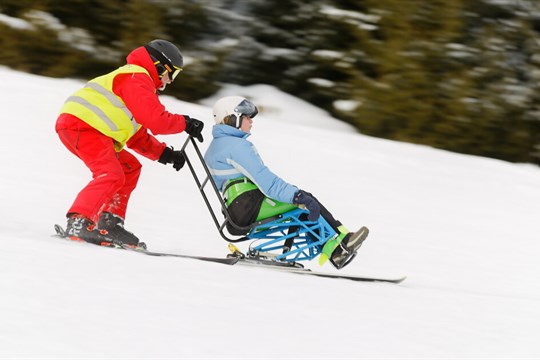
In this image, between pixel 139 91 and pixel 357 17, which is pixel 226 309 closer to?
pixel 139 91

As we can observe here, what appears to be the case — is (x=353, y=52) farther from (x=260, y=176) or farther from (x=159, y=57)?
(x=260, y=176)

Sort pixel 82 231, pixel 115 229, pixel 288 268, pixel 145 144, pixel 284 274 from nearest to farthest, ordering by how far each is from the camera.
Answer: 1. pixel 284 274
2. pixel 82 231
3. pixel 288 268
4. pixel 115 229
5. pixel 145 144

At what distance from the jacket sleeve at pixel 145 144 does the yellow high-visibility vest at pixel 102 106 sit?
1.47 ft

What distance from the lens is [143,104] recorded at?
5875 mm

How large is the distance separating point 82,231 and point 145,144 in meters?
0.90

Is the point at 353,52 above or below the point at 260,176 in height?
below

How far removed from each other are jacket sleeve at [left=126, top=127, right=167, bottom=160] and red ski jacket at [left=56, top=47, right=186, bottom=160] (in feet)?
1.03

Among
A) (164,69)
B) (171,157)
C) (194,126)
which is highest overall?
(164,69)

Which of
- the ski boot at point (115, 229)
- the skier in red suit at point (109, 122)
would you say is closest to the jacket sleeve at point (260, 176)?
the skier in red suit at point (109, 122)

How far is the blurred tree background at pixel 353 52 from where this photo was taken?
12859 mm

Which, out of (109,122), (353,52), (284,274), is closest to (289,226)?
(284,274)

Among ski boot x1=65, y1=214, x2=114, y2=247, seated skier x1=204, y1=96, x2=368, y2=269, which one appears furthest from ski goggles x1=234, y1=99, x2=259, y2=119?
ski boot x1=65, y1=214, x2=114, y2=247

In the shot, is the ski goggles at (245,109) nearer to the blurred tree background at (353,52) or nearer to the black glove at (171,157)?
the black glove at (171,157)

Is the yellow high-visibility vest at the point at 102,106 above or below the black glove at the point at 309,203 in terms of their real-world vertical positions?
above
